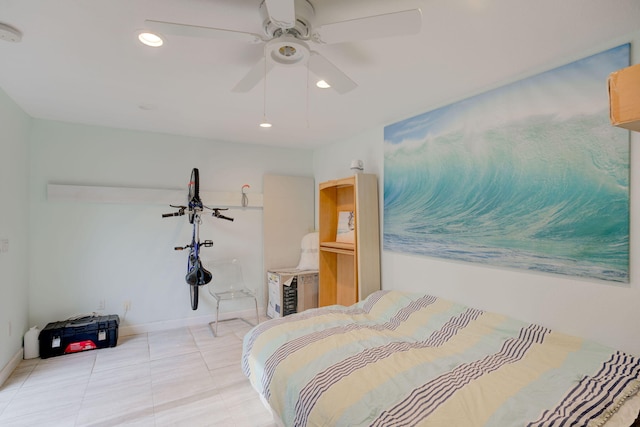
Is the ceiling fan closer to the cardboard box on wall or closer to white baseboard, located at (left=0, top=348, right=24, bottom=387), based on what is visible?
the cardboard box on wall

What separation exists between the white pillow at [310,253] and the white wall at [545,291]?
3.93 feet

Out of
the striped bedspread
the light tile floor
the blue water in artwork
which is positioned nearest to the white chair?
the light tile floor

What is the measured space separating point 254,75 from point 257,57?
11.2 inches

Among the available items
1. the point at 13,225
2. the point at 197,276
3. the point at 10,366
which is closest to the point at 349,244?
the point at 197,276

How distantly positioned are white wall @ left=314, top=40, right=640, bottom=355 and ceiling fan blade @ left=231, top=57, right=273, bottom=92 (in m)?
1.69

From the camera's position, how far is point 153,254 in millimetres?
3760

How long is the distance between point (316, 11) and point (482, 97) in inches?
61.3

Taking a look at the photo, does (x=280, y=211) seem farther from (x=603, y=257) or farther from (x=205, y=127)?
(x=603, y=257)

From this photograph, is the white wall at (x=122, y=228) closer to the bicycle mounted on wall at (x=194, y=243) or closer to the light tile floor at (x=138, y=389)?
the bicycle mounted on wall at (x=194, y=243)

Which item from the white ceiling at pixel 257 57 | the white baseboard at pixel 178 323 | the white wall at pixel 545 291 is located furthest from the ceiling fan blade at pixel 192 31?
the white baseboard at pixel 178 323

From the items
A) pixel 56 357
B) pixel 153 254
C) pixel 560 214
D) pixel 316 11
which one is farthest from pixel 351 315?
pixel 56 357

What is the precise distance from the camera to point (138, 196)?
3.66 m

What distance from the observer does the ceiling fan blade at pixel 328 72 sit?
1.66 metres

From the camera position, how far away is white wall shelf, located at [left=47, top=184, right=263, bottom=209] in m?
3.33
